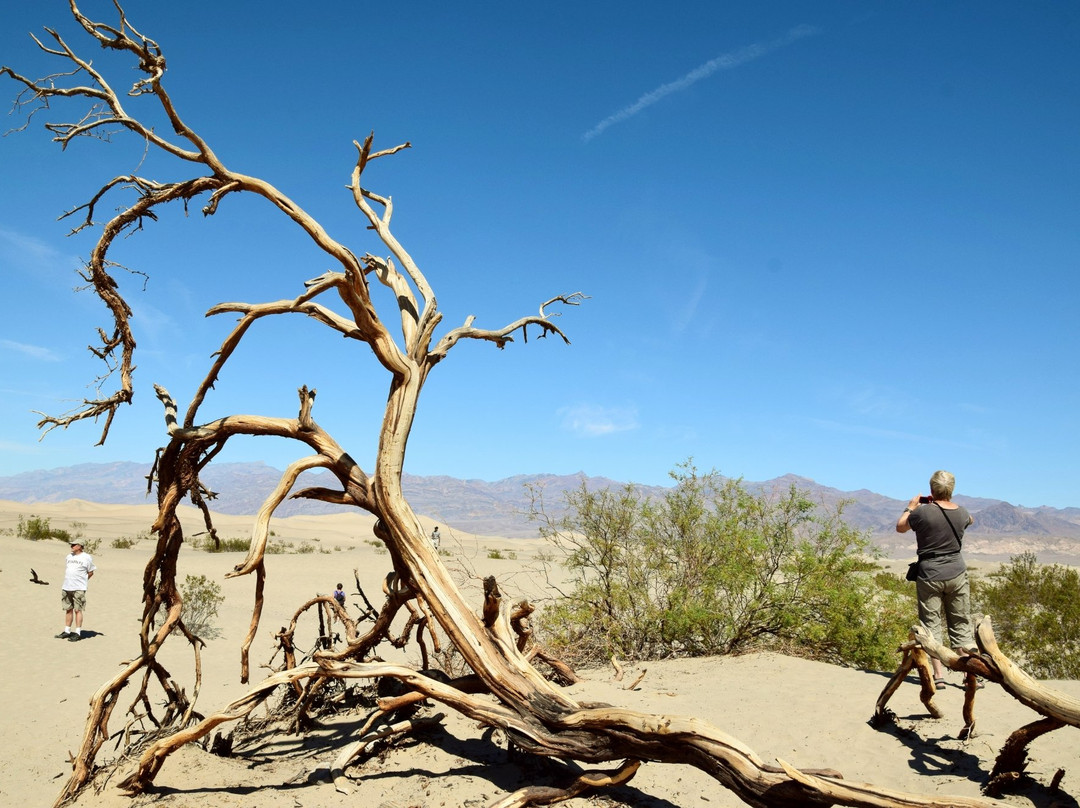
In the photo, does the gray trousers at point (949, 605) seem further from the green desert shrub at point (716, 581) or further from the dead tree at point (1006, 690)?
the green desert shrub at point (716, 581)

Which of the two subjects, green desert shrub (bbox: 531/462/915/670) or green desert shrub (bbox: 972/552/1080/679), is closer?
green desert shrub (bbox: 531/462/915/670)

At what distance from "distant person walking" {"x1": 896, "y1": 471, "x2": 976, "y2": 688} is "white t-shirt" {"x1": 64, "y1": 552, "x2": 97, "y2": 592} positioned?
12.6 metres

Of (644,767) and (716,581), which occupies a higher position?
(716,581)

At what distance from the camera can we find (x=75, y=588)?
11.8m

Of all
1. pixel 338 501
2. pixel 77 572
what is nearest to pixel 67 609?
pixel 77 572

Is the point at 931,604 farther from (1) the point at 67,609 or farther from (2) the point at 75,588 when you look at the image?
(1) the point at 67,609

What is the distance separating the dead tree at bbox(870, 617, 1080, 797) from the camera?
12.0ft

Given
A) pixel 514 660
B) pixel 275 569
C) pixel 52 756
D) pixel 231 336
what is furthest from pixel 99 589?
pixel 514 660

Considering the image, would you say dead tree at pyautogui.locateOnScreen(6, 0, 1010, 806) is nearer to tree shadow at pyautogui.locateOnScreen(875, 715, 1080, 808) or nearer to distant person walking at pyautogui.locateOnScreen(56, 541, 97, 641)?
tree shadow at pyautogui.locateOnScreen(875, 715, 1080, 808)

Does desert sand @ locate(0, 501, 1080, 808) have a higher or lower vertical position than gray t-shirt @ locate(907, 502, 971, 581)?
lower

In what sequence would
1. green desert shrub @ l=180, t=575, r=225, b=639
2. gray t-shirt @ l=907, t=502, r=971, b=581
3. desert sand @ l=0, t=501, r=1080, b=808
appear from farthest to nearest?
green desert shrub @ l=180, t=575, r=225, b=639 → gray t-shirt @ l=907, t=502, r=971, b=581 → desert sand @ l=0, t=501, r=1080, b=808

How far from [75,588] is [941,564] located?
13.3 m

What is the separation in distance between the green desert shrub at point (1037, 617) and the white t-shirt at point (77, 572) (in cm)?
1475

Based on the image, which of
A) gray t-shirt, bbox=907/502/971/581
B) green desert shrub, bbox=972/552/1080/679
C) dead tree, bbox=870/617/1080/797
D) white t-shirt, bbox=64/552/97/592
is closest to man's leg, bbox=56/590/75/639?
white t-shirt, bbox=64/552/97/592
